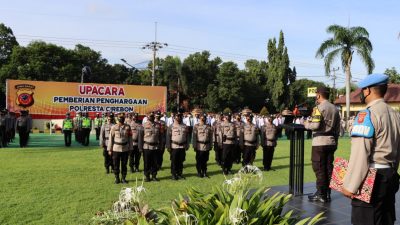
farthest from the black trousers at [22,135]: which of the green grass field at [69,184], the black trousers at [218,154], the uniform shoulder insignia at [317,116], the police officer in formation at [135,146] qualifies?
the uniform shoulder insignia at [317,116]

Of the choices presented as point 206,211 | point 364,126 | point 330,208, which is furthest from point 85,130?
point 364,126

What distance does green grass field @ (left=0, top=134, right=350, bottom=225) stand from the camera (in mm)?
5728

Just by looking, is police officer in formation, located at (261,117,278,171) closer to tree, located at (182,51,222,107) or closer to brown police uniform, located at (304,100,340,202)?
brown police uniform, located at (304,100,340,202)

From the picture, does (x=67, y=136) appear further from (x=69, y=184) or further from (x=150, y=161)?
(x=69, y=184)

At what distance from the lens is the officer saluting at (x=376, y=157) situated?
285cm

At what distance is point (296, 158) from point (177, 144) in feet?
11.9

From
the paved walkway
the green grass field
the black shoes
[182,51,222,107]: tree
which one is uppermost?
[182,51,222,107]: tree

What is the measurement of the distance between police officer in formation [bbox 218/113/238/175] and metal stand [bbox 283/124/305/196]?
151 inches

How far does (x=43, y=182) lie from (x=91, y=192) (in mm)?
1525

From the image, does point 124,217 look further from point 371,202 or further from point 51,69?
point 51,69

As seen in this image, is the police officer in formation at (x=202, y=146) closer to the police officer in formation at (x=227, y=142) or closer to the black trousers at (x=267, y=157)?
Result: the police officer in formation at (x=227, y=142)

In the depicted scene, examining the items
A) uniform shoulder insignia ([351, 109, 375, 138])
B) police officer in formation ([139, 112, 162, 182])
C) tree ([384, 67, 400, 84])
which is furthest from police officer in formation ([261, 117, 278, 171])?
tree ([384, 67, 400, 84])

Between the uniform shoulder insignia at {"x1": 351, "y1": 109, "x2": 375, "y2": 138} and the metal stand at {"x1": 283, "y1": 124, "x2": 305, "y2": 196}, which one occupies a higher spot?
the uniform shoulder insignia at {"x1": 351, "y1": 109, "x2": 375, "y2": 138}

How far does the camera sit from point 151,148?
8875 millimetres
